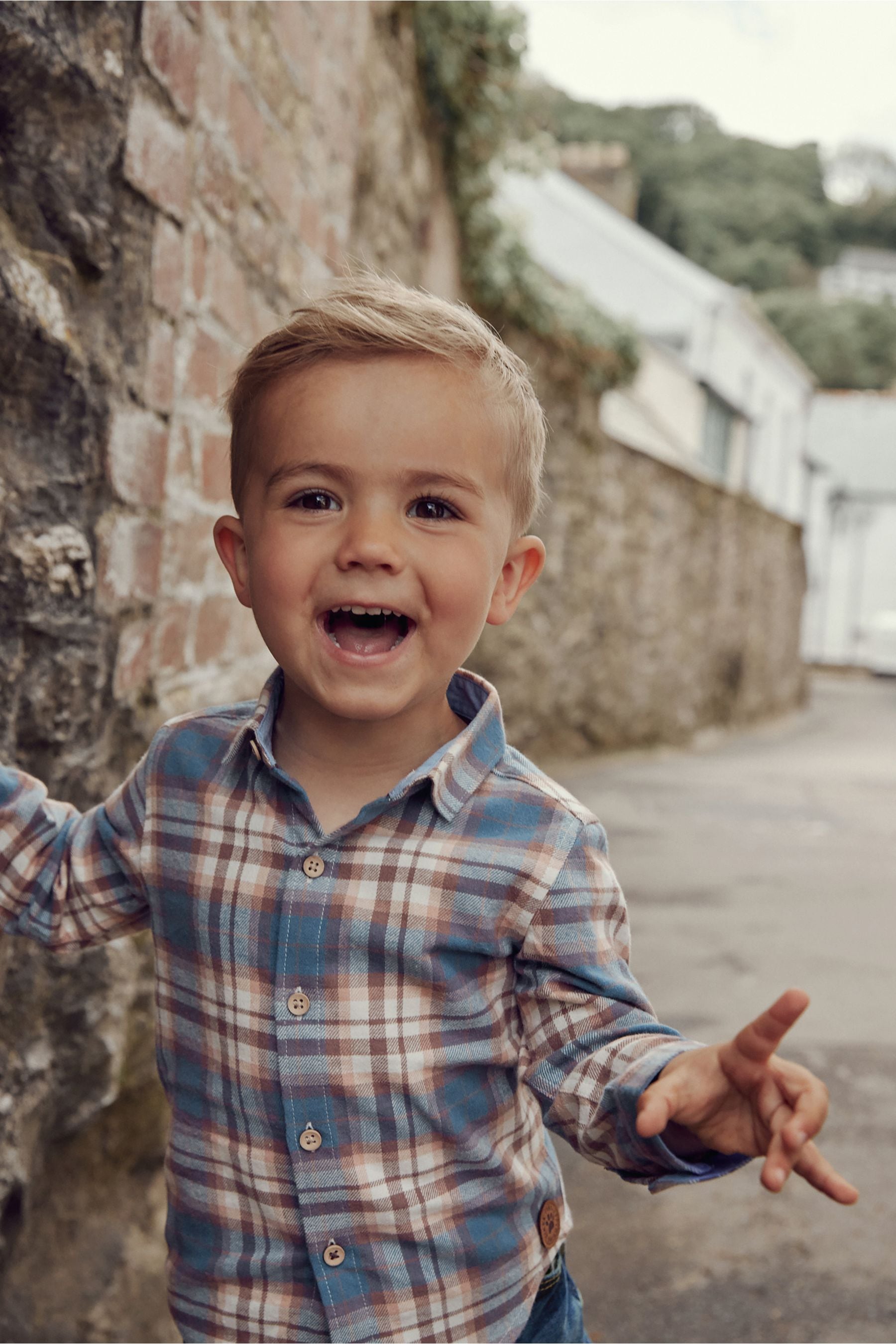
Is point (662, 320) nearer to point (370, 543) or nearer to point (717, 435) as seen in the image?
point (717, 435)

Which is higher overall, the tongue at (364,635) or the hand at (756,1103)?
the tongue at (364,635)

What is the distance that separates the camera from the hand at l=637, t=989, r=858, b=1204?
977 millimetres

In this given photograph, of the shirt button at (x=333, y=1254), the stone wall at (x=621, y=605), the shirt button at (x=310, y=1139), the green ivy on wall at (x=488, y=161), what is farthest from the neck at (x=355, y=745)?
the stone wall at (x=621, y=605)

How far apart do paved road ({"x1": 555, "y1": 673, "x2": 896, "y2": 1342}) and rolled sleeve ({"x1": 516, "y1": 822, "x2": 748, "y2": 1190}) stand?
1.07 metres

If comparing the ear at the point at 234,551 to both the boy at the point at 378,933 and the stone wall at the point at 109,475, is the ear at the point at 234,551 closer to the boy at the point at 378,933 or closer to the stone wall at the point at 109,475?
the boy at the point at 378,933

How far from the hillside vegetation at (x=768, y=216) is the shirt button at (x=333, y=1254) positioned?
88.2ft

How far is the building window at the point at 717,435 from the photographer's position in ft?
58.8

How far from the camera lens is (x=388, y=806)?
1.25 m

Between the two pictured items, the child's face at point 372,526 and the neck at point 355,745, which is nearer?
the child's face at point 372,526

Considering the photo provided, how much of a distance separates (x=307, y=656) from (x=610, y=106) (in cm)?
2964

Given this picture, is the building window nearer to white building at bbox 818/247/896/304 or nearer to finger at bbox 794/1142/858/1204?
finger at bbox 794/1142/858/1204

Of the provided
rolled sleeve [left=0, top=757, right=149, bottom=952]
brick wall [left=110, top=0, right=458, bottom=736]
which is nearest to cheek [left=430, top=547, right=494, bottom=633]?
rolled sleeve [left=0, top=757, right=149, bottom=952]

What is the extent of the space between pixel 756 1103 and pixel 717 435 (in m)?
18.5

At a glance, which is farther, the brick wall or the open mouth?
the brick wall
